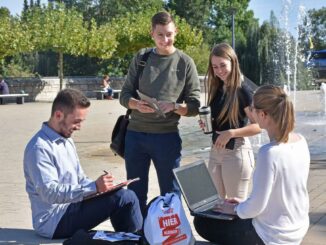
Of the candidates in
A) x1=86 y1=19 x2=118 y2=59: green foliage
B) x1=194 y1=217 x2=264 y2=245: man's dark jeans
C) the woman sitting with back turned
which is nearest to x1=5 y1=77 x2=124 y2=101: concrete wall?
x1=86 y1=19 x2=118 y2=59: green foliage

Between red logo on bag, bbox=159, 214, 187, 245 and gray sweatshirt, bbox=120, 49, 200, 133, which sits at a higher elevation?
gray sweatshirt, bbox=120, 49, 200, 133

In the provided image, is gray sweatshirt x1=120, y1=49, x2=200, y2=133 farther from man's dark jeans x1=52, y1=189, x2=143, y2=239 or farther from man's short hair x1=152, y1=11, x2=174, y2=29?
man's dark jeans x1=52, y1=189, x2=143, y2=239

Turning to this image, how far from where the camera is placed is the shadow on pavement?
4371 millimetres

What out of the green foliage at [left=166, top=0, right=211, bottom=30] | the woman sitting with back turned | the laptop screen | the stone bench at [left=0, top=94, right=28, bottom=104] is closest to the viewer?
the woman sitting with back turned

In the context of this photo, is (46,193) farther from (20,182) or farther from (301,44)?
(301,44)

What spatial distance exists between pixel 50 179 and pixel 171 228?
0.86m

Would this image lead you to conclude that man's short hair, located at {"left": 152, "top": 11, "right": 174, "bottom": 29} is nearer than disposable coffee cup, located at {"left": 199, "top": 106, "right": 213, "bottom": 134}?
No

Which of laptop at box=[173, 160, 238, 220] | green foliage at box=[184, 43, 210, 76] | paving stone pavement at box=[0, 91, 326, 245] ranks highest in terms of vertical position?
green foliage at box=[184, 43, 210, 76]

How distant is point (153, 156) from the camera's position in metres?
5.01

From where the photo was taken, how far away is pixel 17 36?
3056cm

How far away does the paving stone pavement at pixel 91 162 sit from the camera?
5.75 m

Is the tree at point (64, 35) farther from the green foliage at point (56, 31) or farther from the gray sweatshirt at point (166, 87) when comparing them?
the gray sweatshirt at point (166, 87)

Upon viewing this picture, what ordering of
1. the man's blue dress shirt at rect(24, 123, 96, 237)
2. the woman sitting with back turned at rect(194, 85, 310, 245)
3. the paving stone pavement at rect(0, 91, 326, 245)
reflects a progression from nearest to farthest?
the woman sitting with back turned at rect(194, 85, 310, 245) → the man's blue dress shirt at rect(24, 123, 96, 237) → the paving stone pavement at rect(0, 91, 326, 245)

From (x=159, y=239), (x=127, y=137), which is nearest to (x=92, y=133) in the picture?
(x=127, y=137)
